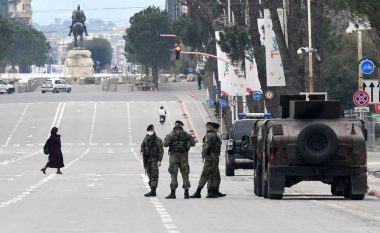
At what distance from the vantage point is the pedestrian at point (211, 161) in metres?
30.7

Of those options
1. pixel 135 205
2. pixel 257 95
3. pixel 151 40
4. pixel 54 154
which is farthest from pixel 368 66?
pixel 151 40

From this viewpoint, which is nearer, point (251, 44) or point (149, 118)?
point (251, 44)

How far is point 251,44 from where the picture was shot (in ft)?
248

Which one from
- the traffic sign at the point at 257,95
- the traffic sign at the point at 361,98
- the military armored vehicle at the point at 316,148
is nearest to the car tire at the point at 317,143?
the military armored vehicle at the point at 316,148

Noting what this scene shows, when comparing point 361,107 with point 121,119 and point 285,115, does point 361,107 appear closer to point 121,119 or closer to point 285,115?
point 285,115

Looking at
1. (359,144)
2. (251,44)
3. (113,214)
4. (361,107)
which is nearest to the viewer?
(113,214)

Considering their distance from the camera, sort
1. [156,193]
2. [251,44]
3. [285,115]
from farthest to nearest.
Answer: [251,44], [156,193], [285,115]

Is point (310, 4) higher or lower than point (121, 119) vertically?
higher

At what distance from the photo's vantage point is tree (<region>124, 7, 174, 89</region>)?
17400 cm

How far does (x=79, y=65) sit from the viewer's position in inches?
7731

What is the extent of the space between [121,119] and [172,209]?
87.0 metres

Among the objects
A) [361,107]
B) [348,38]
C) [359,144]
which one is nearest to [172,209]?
[359,144]

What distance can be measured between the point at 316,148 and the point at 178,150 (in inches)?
126

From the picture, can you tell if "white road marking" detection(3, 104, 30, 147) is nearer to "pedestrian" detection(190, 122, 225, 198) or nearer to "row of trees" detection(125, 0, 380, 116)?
"row of trees" detection(125, 0, 380, 116)
